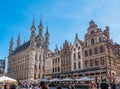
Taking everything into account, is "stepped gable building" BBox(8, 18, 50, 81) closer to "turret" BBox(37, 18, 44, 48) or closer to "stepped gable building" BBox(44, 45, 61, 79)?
"turret" BBox(37, 18, 44, 48)

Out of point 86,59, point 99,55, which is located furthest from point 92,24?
point 86,59

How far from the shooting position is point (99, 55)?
120 ft

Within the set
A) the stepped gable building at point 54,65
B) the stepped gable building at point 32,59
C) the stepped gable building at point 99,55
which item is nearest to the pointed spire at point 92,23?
the stepped gable building at point 99,55

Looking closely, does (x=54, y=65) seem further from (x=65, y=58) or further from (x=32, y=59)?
(x=32, y=59)

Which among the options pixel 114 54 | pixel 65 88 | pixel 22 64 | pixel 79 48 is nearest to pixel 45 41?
pixel 22 64

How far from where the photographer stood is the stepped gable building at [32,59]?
61.9 meters

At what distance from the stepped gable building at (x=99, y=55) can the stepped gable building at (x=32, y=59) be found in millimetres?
26882

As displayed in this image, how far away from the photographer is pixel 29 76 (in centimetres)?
6072

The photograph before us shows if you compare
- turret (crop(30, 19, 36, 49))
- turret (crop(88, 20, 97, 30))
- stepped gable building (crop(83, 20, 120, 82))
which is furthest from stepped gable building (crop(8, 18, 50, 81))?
turret (crop(88, 20, 97, 30))

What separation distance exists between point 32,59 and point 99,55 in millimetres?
31628

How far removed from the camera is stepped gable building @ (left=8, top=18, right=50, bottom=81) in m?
61.9

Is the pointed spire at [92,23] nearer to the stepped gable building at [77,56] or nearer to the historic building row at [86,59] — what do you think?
the historic building row at [86,59]

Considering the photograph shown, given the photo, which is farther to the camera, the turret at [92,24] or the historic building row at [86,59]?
the turret at [92,24]

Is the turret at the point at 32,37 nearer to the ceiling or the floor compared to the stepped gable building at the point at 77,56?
nearer to the ceiling
